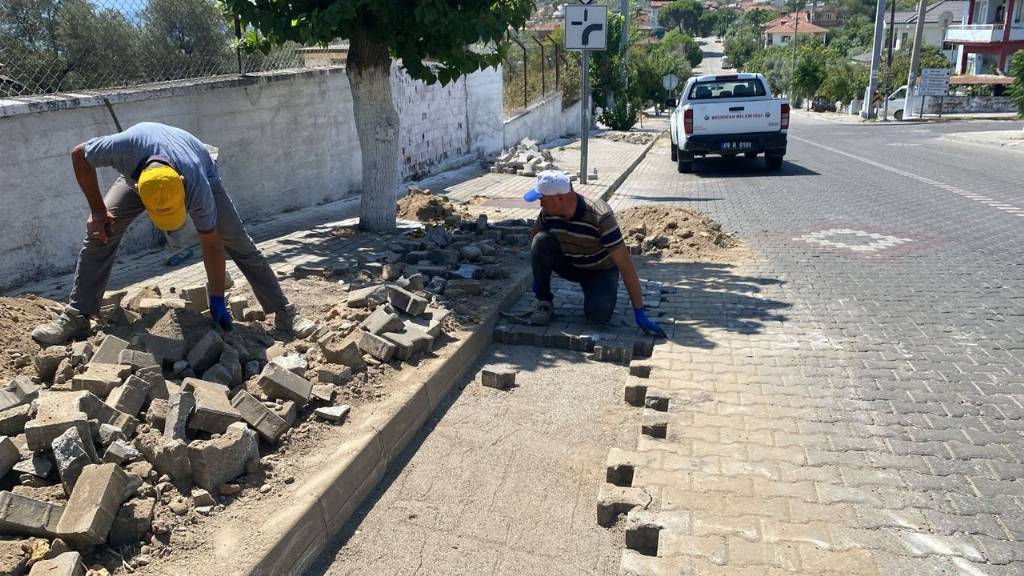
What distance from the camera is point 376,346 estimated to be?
4.55 m

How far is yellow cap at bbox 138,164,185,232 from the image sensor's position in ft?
12.6

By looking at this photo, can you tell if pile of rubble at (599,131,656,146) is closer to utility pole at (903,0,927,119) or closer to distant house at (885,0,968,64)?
utility pole at (903,0,927,119)

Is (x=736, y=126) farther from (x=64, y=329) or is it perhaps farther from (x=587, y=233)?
(x=64, y=329)

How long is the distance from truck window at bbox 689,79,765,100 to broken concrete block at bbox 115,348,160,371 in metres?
14.6

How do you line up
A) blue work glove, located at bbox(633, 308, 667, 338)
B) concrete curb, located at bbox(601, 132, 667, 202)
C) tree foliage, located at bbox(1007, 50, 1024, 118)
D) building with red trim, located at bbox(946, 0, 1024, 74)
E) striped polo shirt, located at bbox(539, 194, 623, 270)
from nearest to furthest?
1. striped polo shirt, located at bbox(539, 194, 623, 270)
2. blue work glove, located at bbox(633, 308, 667, 338)
3. concrete curb, located at bbox(601, 132, 667, 202)
4. tree foliage, located at bbox(1007, 50, 1024, 118)
5. building with red trim, located at bbox(946, 0, 1024, 74)

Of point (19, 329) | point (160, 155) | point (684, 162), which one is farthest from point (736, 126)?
point (19, 329)

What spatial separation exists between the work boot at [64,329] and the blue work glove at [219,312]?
72 cm

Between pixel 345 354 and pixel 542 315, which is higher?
pixel 345 354

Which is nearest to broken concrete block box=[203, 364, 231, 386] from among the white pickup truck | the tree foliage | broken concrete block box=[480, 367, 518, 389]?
broken concrete block box=[480, 367, 518, 389]

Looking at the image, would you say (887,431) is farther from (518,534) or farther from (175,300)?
(175,300)

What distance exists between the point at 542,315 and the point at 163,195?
2.85m

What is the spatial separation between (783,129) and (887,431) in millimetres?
12337

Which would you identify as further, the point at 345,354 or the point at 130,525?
the point at 345,354

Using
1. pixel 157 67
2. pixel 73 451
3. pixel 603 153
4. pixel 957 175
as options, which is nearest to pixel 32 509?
pixel 73 451
